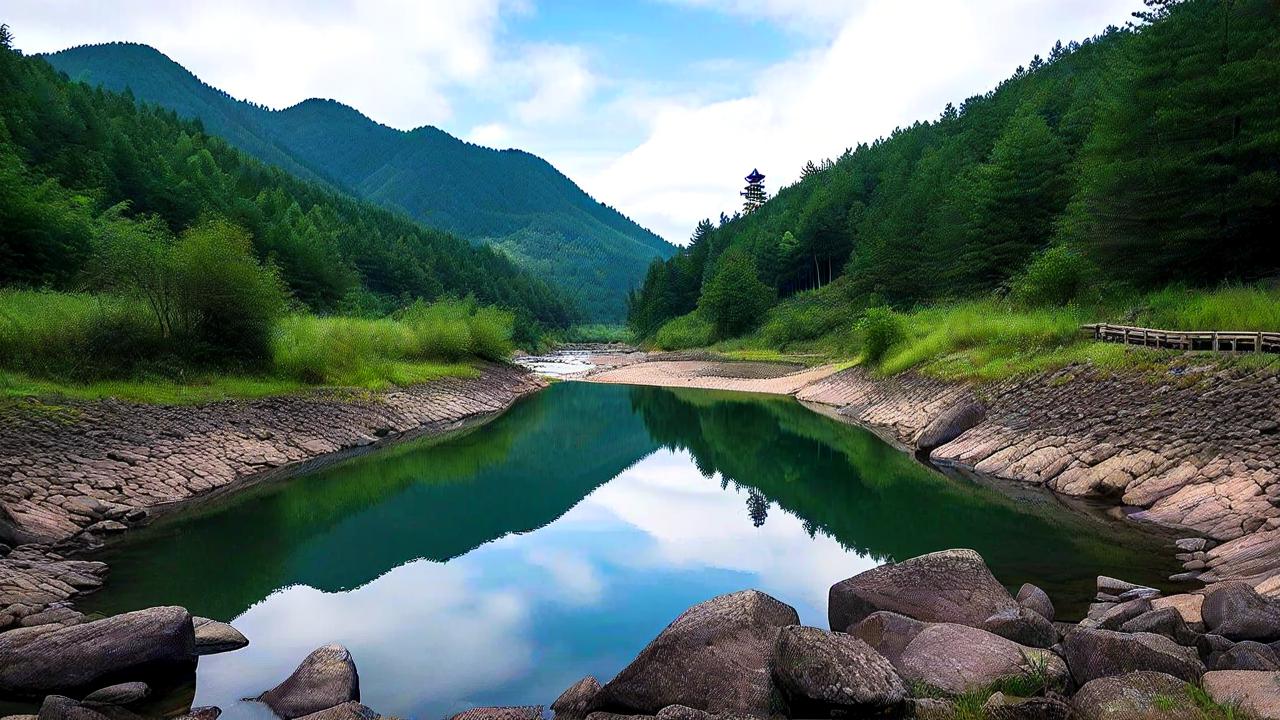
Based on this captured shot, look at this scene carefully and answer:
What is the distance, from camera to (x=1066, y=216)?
43.8 meters

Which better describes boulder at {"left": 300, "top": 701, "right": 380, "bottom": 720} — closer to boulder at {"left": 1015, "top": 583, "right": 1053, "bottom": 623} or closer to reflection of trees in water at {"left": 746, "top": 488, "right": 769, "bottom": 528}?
boulder at {"left": 1015, "top": 583, "right": 1053, "bottom": 623}

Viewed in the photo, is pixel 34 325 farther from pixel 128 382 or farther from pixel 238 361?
pixel 238 361

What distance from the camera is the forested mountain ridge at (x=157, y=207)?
32594 mm

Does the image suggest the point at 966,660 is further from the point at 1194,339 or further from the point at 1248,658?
the point at 1194,339

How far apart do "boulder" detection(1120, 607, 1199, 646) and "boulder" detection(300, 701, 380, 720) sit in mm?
8618

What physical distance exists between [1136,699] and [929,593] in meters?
3.53

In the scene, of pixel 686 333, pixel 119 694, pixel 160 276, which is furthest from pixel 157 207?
pixel 119 694

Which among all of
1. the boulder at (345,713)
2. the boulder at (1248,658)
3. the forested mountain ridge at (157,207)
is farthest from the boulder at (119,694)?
the forested mountain ridge at (157,207)

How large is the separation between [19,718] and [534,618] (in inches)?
272

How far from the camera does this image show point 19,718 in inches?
314

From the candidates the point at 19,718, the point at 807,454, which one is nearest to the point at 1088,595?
the point at 19,718

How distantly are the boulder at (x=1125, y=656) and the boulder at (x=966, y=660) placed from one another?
23 cm

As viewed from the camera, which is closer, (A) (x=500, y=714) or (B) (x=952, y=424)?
(A) (x=500, y=714)

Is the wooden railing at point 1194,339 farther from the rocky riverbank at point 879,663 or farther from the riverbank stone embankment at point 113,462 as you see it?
the riverbank stone embankment at point 113,462
